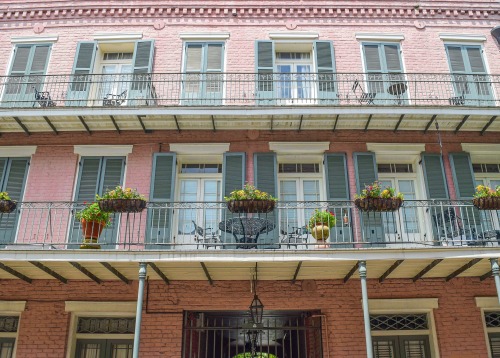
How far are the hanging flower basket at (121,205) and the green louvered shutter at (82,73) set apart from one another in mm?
3854

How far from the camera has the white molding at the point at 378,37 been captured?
1302cm

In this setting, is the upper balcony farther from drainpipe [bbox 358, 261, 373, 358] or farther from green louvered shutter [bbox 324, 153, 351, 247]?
drainpipe [bbox 358, 261, 373, 358]

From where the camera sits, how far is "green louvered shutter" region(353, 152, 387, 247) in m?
10.7

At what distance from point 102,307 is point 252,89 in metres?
6.35

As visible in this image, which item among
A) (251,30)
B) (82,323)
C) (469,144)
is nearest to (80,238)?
(82,323)

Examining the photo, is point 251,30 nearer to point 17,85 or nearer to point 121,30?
point 121,30

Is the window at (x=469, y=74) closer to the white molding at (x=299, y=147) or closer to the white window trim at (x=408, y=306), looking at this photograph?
the white molding at (x=299, y=147)

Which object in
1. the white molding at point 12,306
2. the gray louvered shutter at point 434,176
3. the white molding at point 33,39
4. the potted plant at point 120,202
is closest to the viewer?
the potted plant at point 120,202

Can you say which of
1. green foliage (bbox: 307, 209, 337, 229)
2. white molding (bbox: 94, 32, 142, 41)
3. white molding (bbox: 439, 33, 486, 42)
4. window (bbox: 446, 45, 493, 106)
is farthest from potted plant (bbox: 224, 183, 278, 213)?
white molding (bbox: 439, 33, 486, 42)

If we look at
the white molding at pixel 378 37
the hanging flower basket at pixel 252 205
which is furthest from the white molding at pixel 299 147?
the white molding at pixel 378 37

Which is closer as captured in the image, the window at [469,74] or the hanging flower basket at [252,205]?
the hanging flower basket at [252,205]

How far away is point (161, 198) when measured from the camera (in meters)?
11.1

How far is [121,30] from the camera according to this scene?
43.2ft

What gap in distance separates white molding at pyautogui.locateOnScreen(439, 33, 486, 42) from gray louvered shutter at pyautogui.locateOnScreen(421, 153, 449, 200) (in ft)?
12.3
